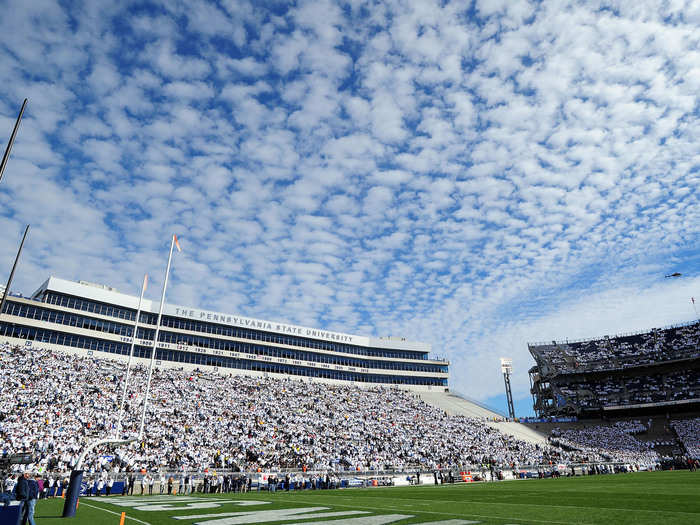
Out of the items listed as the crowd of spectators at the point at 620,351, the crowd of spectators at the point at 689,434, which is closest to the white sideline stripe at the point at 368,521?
the crowd of spectators at the point at 689,434

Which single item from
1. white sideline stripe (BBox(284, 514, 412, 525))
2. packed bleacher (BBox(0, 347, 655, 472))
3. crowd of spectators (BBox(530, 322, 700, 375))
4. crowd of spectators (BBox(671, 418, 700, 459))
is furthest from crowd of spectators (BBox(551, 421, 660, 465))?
white sideline stripe (BBox(284, 514, 412, 525))

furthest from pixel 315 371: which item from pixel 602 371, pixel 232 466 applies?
pixel 602 371

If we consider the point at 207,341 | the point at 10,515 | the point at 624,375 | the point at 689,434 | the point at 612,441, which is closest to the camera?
the point at 10,515

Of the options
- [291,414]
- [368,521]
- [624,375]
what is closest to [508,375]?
[624,375]

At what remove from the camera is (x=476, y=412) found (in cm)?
6172

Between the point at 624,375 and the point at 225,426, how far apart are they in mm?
59690

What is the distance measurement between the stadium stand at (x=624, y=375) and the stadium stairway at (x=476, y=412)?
41.3 ft

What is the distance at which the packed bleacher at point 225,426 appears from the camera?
98.6 ft

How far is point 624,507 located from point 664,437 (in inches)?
2143

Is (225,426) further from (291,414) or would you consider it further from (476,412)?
(476,412)

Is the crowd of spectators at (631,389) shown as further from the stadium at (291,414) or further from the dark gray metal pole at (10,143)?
the dark gray metal pole at (10,143)

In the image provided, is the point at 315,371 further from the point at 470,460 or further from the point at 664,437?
the point at 664,437

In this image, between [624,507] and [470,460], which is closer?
[624,507]

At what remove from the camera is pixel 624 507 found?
12641 millimetres
